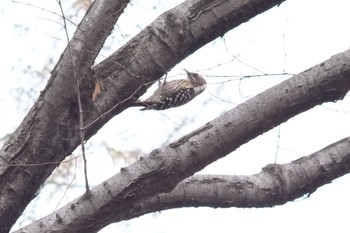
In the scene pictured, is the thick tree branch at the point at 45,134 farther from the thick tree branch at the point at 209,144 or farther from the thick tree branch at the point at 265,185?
the thick tree branch at the point at 265,185

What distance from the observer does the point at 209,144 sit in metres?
1.87

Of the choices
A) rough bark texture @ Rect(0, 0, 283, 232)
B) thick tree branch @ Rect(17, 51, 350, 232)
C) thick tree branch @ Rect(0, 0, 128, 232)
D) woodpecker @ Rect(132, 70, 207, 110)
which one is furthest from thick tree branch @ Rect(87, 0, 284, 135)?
woodpecker @ Rect(132, 70, 207, 110)

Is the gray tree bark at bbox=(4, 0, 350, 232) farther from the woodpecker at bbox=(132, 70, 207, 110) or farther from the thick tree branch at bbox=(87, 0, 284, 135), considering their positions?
the woodpecker at bbox=(132, 70, 207, 110)

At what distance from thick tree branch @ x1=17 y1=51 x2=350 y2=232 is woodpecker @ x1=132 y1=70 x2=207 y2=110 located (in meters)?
0.95

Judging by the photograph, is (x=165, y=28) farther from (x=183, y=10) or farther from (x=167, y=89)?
(x=167, y=89)

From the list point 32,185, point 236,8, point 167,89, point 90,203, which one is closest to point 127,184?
point 90,203

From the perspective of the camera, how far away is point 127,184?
6.14 ft

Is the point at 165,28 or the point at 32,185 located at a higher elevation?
the point at 165,28

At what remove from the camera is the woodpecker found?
2.98 meters

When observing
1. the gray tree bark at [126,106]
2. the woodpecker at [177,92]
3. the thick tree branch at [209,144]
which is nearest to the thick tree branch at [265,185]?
the gray tree bark at [126,106]

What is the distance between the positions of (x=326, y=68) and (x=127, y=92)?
703 millimetres

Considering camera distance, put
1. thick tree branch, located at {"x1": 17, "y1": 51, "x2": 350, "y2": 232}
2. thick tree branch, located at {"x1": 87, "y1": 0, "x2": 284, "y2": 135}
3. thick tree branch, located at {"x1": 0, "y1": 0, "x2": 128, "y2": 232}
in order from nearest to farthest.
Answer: thick tree branch, located at {"x1": 17, "y1": 51, "x2": 350, "y2": 232} → thick tree branch, located at {"x1": 0, "y1": 0, "x2": 128, "y2": 232} → thick tree branch, located at {"x1": 87, "y1": 0, "x2": 284, "y2": 135}

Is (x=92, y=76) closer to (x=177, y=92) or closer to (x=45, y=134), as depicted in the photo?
(x=45, y=134)

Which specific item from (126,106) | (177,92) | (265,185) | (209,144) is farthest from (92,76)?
(177,92)
